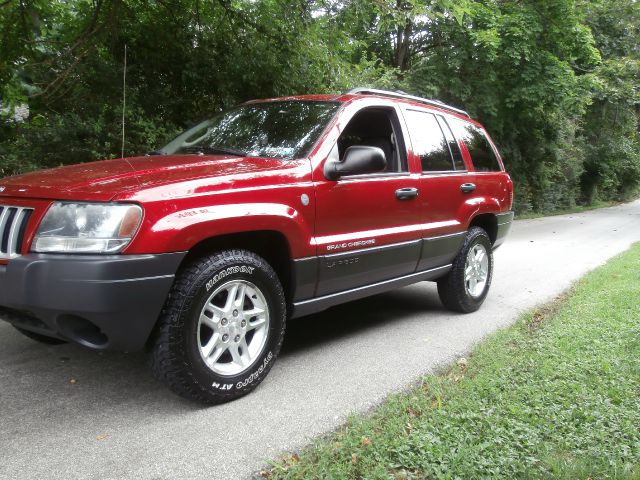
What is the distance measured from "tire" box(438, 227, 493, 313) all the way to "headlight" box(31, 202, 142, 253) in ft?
11.1

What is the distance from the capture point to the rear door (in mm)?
4566

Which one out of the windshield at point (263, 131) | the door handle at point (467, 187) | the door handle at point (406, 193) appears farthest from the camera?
the door handle at point (467, 187)

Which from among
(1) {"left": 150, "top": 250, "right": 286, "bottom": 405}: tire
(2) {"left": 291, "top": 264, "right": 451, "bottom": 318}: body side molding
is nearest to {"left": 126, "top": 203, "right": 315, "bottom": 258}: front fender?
(1) {"left": 150, "top": 250, "right": 286, "bottom": 405}: tire

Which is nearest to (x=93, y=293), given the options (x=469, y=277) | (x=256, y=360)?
(x=256, y=360)

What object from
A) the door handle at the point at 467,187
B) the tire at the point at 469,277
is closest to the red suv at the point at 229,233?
the door handle at the point at 467,187

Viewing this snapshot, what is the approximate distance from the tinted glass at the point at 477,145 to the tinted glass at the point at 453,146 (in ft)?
0.49

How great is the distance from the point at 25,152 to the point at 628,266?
28.5 feet

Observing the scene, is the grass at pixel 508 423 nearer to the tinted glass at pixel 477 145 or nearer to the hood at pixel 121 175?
the hood at pixel 121 175

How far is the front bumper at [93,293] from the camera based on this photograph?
254cm

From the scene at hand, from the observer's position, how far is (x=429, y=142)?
477cm

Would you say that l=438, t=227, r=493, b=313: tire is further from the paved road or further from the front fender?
the front fender

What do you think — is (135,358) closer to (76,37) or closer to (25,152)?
(25,152)

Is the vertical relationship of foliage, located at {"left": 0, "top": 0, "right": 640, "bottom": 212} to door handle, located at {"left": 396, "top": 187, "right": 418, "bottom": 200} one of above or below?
above

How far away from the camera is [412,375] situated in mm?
3682
